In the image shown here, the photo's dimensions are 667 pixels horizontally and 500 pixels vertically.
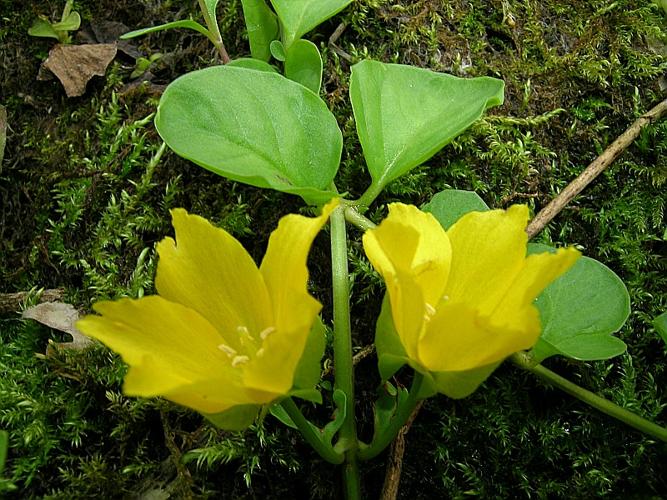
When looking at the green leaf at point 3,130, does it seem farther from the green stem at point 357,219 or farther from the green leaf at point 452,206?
the green leaf at point 452,206

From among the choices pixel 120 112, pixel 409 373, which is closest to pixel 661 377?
pixel 409 373

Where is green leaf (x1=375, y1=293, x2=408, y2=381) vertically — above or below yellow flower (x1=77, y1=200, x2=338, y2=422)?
below

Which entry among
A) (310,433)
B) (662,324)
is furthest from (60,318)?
(662,324)

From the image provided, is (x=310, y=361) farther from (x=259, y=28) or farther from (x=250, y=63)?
(x=259, y=28)

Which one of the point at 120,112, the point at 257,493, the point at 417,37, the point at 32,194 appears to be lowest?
the point at 257,493

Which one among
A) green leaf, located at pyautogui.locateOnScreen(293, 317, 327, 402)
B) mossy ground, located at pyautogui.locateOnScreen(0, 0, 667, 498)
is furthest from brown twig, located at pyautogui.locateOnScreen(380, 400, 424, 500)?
green leaf, located at pyautogui.locateOnScreen(293, 317, 327, 402)

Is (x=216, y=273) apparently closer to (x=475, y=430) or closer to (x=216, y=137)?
(x=216, y=137)

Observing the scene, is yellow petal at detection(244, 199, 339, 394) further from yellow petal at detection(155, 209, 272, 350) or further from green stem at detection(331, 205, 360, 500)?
green stem at detection(331, 205, 360, 500)
